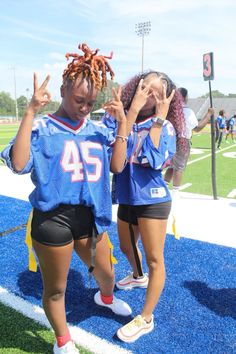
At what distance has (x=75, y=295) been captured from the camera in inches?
121

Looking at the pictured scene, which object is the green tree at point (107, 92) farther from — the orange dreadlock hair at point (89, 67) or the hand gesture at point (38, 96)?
the hand gesture at point (38, 96)

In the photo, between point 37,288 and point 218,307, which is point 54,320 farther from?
point 218,307

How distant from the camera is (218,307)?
290cm

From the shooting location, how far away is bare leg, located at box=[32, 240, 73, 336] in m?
2.06

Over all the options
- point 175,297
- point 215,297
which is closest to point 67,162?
point 175,297

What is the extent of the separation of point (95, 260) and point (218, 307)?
4.24ft

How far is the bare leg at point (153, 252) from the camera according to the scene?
243 cm

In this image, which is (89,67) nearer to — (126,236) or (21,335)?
(126,236)

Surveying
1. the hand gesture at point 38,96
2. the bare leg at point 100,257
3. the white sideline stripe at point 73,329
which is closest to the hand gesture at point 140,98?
the hand gesture at point 38,96

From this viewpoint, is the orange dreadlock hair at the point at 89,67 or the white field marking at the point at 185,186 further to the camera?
the white field marking at the point at 185,186

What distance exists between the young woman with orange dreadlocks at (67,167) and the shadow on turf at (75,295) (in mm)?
533

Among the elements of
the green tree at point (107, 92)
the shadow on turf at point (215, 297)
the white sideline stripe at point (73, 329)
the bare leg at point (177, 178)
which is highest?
the green tree at point (107, 92)

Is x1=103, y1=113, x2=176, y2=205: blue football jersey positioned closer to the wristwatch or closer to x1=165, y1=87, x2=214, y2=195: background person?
the wristwatch

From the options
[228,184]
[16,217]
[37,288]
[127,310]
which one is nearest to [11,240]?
[16,217]
